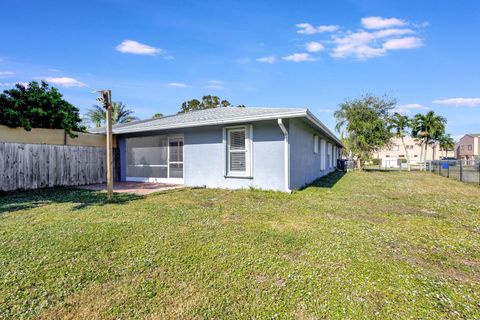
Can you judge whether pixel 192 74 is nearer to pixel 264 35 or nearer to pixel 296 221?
pixel 264 35

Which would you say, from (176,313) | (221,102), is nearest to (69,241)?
(176,313)

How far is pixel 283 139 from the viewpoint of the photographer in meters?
7.57

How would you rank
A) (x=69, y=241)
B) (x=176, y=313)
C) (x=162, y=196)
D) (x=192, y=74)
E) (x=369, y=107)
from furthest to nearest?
1. (x=369, y=107)
2. (x=192, y=74)
3. (x=162, y=196)
4. (x=69, y=241)
5. (x=176, y=313)

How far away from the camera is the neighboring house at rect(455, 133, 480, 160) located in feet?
164

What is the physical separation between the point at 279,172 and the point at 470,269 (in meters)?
5.16

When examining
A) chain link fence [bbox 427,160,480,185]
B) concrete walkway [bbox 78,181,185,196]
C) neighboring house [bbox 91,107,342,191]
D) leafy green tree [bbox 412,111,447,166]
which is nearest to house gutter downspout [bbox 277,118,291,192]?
neighboring house [bbox 91,107,342,191]

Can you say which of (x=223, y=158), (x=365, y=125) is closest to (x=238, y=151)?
(x=223, y=158)

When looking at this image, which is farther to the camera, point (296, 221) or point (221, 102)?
point (221, 102)

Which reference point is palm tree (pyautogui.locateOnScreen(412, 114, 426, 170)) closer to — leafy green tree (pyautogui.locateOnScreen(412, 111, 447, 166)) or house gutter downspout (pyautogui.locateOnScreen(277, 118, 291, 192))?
leafy green tree (pyautogui.locateOnScreen(412, 111, 447, 166))

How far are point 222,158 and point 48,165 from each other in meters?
6.30

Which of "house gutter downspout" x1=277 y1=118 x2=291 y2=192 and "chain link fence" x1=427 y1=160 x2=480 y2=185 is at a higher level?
"house gutter downspout" x1=277 y1=118 x2=291 y2=192

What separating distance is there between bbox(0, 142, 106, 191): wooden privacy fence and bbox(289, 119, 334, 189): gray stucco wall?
8.10 m

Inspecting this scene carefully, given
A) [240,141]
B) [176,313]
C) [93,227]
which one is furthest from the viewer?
[240,141]

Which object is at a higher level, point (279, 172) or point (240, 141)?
point (240, 141)
